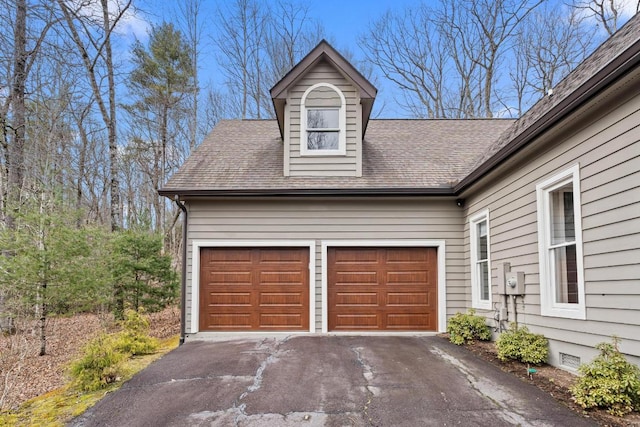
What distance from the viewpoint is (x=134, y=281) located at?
9.87 m

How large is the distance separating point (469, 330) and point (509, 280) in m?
1.25

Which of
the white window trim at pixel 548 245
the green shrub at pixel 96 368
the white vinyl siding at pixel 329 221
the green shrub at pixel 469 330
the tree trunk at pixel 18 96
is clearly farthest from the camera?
the tree trunk at pixel 18 96

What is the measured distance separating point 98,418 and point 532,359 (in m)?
4.78

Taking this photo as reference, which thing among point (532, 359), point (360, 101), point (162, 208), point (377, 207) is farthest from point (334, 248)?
point (162, 208)

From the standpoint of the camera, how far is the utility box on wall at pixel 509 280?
5512mm

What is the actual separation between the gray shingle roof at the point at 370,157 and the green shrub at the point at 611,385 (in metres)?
4.28

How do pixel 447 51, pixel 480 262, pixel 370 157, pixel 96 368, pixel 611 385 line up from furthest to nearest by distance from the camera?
pixel 447 51 → pixel 370 157 → pixel 480 262 → pixel 96 368 → pixel 611 385

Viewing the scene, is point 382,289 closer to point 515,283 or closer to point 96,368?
point 515,283

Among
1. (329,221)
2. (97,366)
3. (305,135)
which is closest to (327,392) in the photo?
(97,366)

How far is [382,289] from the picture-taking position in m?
7.66

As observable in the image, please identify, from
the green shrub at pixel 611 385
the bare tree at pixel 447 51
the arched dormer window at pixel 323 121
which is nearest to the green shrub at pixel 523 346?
the green shrub at pixel 611 385

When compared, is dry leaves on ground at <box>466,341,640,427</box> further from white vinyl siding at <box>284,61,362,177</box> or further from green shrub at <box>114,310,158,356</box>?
green shrub at <box>114,310,158,356</box>

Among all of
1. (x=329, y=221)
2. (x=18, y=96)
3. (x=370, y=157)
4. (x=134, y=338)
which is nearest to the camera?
(x=134, y=338)

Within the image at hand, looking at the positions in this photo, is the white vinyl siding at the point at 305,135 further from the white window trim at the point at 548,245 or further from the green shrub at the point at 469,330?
the white window trim at the point at 548,245
